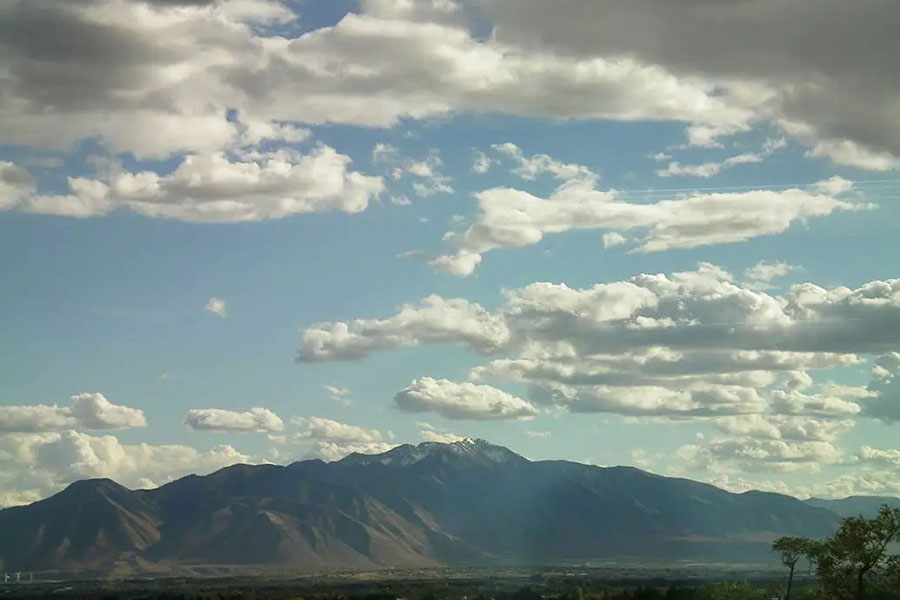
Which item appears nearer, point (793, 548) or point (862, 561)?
point (862, 561)

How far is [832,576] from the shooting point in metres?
89.6

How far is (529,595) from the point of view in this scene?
198 metres

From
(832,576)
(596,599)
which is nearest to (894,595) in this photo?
(832,576)

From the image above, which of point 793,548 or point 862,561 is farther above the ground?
point 793,548

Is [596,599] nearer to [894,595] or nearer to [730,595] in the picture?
[730,595]

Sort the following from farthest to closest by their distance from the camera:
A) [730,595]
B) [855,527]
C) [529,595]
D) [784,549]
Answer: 1. [529,595]
2. [730,595]
3. [784,549]
4. [855,527]

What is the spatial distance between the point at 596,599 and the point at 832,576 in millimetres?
95854

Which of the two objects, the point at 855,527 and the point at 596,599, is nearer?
the point at 855,527

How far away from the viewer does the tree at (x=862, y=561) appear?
86812mm

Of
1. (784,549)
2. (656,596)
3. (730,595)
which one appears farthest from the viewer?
(656,596)

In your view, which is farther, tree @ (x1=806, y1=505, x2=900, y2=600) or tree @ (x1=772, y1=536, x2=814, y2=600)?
tree @ (x1=772, y1=536, x2=814, y2=600)

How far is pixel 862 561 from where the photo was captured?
3420 inches

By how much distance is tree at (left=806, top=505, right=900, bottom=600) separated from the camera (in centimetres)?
8681

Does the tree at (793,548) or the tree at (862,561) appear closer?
the tree at (862,561)
